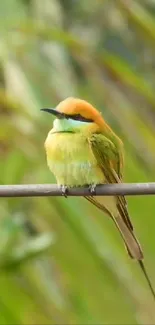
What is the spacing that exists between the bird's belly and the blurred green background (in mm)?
318

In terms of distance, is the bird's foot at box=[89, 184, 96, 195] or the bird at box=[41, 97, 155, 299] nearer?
the bird's foot at box=[89, 184, 96, 195]

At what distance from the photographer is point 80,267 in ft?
5.33

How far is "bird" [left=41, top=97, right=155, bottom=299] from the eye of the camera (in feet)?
3.52

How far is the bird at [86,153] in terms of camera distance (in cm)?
107

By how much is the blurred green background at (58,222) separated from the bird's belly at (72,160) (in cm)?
32

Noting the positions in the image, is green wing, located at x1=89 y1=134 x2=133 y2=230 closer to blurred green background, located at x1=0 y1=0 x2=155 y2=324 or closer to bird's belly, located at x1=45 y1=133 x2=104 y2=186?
bird's belly, located at x1=45 y1=133 x2=104 y2=186

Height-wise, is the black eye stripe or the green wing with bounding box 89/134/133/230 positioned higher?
the black eye stripe

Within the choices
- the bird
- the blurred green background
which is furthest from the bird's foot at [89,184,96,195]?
the blurred green background

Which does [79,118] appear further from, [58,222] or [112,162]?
[58,222]

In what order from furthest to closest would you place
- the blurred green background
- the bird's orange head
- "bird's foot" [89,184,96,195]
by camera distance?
1. the blurred green background
2. the bird's orange head
3. "bird's foot" [89,184,96,195]

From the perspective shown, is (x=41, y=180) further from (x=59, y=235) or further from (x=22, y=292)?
(x=22, y=292)

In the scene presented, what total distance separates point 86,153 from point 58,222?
0.65 m

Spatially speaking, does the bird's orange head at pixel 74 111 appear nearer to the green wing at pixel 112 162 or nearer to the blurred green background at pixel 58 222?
the green wing at pixel 112 162

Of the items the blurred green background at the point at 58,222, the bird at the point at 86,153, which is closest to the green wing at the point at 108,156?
the bird at the point at 86,153
